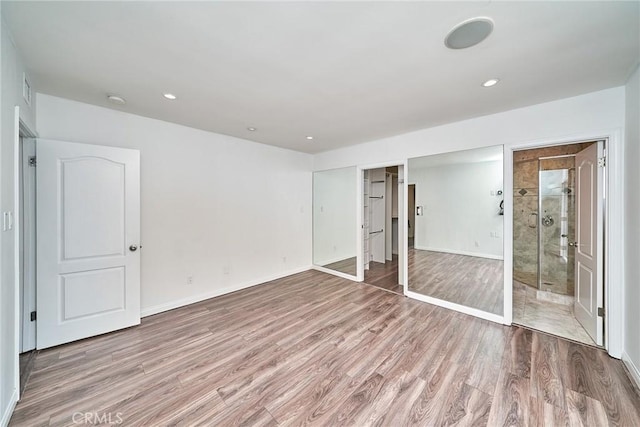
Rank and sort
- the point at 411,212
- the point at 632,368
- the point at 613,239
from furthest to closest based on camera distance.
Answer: the point at 411,212 < the point at 613,239 < the point at 632,368

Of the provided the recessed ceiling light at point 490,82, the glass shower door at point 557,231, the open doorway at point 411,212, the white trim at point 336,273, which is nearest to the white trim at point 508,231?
the recessed ceiling light at point 490,82

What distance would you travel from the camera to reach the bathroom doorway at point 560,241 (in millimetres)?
2512

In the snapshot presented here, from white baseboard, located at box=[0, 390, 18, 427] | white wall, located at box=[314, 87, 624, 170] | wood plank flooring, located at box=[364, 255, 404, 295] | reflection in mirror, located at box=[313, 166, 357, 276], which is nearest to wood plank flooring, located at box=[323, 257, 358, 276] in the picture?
reflection in mirror, located at box=[313, 166, 357, 276]

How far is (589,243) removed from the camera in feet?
8.55

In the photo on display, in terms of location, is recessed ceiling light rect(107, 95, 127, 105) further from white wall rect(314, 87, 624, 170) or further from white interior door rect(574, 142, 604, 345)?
white interior door rect(574, 142, 604, 345)

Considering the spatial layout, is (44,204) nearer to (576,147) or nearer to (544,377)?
(544,377)

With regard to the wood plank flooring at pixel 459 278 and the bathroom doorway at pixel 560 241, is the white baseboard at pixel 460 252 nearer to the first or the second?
the wood plank flooring at pixel 459 278

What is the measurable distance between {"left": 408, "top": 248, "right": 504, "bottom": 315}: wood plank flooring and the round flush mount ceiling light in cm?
254

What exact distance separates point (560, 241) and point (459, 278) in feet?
6.07

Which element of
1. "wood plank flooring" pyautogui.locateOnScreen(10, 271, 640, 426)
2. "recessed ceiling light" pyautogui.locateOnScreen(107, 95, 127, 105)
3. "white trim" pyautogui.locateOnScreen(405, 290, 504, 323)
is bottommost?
"wood plank flooring" pyautogui.locateOnScreen(10, 271, 640, 426)

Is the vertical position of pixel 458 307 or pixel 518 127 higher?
pixel 518 127

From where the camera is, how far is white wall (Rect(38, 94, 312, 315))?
2.86 meters

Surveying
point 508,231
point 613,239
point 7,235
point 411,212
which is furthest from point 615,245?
point 7,235

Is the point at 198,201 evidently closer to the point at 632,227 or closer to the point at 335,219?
the point at 335,219
